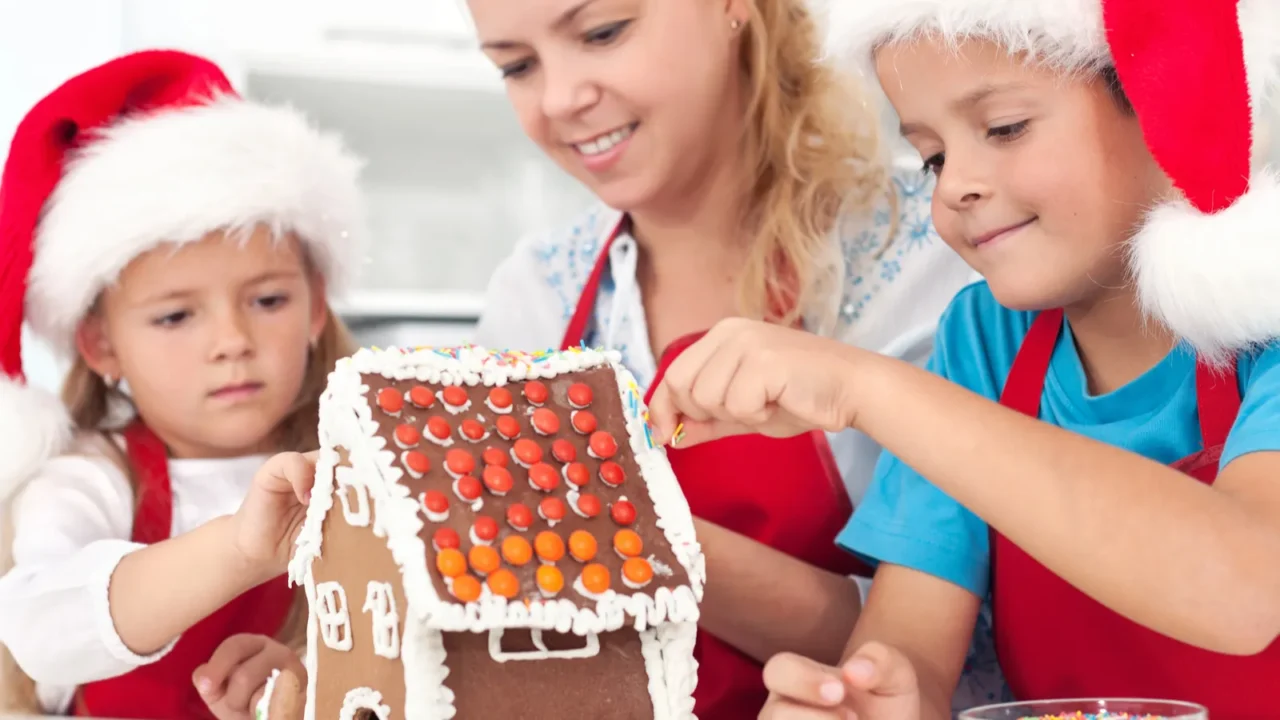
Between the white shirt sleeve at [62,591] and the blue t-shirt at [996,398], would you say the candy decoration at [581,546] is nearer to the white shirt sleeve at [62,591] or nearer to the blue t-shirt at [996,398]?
the blue t-shirt at [996,398]

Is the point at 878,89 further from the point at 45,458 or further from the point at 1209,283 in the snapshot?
the point at 45,458

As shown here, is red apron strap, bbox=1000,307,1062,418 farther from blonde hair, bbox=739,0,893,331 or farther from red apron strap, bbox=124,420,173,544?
red apron strap, bbox=124,420,173,544

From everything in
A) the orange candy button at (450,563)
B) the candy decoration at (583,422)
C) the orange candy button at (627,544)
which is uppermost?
the candy decoration at (583,422)

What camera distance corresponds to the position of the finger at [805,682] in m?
0.79

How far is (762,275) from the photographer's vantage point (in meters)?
1.29

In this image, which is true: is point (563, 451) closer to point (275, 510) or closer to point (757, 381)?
point (757, 381)

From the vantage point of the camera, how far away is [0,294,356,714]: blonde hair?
1.29 m

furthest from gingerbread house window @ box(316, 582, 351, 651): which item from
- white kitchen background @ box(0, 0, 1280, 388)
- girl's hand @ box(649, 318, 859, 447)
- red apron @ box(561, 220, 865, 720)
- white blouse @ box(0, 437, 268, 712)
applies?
white kitchen background @ box(0, 0, 1280, 388)

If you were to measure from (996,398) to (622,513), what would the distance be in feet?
1.64

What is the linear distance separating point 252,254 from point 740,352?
2.15ft

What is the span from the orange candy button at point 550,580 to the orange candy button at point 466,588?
0.12 feet

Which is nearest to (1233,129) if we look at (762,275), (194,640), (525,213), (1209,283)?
(1209,283)

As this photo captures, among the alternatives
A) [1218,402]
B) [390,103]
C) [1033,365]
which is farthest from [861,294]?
[390,103]

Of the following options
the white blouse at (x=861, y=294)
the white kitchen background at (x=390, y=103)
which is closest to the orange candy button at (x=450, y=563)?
the white blouse at (x=861, y=294)
